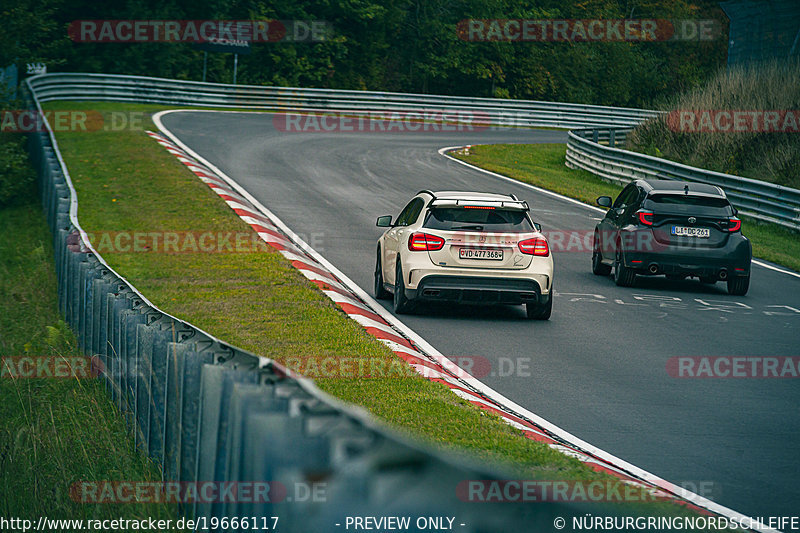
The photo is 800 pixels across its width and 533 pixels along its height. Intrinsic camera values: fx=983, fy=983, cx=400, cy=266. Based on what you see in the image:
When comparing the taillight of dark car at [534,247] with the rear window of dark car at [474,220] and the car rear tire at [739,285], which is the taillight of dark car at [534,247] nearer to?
the rear window of dark car at [474,220]

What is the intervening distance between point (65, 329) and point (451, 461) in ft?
33.4

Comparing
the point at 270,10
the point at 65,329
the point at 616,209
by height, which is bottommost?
the point at 65,329

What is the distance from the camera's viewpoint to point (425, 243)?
12.9 meters

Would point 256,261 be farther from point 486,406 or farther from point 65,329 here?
point 486,406

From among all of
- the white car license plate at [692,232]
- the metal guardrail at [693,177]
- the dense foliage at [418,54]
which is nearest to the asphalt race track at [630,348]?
the white car license plate at [692,232]

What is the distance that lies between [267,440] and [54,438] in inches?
176

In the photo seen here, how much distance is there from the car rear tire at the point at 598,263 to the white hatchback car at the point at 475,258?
14.2ft

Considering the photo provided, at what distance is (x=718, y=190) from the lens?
16.1 m

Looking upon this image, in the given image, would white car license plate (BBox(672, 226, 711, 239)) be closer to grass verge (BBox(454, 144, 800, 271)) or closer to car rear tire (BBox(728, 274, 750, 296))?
car rear tire (BBox(728, 274, 750, 296))

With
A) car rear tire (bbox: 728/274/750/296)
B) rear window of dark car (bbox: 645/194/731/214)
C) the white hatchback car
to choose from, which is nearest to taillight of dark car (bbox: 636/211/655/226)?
rear window of dark car (bbox: 645/194/731/214)

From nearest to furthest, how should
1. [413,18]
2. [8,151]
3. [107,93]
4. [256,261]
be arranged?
[256,261], [8,151], [107,93], [413,18]

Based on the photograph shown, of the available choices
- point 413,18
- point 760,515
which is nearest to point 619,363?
point 760,515

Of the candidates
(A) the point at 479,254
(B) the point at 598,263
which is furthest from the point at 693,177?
(A) the point at 479,254

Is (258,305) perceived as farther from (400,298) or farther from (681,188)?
(681,188)
